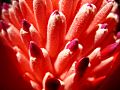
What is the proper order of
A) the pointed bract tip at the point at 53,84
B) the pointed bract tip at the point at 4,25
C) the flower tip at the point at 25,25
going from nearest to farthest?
the pointed bract tip at the point at 53,84, the flower tip at the point at 25,25, the pointed bract tip at the point at 4,25

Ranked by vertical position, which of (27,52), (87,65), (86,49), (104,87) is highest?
(27,52)

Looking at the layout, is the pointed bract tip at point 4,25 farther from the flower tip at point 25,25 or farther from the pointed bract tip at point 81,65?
the pointed bract tip at point 81,65

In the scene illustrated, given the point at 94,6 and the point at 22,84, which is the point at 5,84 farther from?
the point at 94,6

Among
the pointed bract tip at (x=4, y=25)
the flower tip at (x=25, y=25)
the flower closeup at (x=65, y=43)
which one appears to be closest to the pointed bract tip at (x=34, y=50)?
the flower closeup at (x=65, y=43)

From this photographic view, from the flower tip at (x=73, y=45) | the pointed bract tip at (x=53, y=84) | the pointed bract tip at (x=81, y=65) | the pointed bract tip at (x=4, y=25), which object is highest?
the pointed bract tip at (x=4, y=25)

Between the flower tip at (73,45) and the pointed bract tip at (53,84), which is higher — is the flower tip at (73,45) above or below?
above

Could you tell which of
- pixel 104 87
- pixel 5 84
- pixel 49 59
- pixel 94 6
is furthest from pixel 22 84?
pixel 94 6

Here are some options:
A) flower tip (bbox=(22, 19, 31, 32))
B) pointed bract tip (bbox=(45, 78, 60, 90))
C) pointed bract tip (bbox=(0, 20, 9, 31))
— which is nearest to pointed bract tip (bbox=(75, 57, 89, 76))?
pointed bract tip (bbox=(45, 78, 60, 90))
